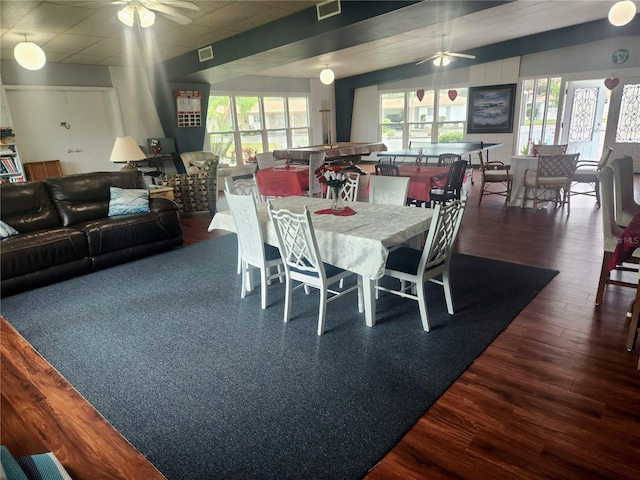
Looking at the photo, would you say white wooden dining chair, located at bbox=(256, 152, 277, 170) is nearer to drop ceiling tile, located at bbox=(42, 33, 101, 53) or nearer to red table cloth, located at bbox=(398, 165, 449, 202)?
red table cloth, located at bbox=(398, 165, 449, 202)

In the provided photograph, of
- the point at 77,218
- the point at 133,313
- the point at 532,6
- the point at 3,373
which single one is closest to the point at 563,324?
the point at 133,313

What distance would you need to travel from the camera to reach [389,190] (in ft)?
11.8

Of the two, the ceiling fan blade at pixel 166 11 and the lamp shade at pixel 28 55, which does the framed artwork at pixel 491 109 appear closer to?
the ceiling fan blade at pixel 166 11

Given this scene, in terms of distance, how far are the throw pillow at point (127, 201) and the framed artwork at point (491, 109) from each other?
845 cm

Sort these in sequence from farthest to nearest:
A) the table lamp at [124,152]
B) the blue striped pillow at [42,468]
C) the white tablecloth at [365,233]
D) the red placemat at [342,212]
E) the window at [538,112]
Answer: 1. the window at [538,112]
2. the table lamp at [124,152]
3. the red placemat at [342,212]
4. the white tablecloth at [365,233]
5. the blue striped pillow at [42,468]

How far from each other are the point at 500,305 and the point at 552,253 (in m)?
1.44

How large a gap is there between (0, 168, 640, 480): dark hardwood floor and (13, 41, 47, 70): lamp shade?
3.38 m

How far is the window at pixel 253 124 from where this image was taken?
365 inches

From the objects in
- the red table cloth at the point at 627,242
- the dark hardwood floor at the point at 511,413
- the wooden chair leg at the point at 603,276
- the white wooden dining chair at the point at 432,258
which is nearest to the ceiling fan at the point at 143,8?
the dark hardwood floor at the point at 511,413

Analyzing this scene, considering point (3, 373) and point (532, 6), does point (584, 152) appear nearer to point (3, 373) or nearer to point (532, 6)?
point (532, 6)

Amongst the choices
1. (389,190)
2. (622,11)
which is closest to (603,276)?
(389,190)

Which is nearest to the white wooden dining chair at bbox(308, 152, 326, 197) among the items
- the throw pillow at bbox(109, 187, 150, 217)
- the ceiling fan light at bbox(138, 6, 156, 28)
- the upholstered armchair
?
the upholstered armchair

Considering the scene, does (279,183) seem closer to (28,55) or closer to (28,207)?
(28,207)

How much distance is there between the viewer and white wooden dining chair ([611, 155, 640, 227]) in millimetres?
3096
